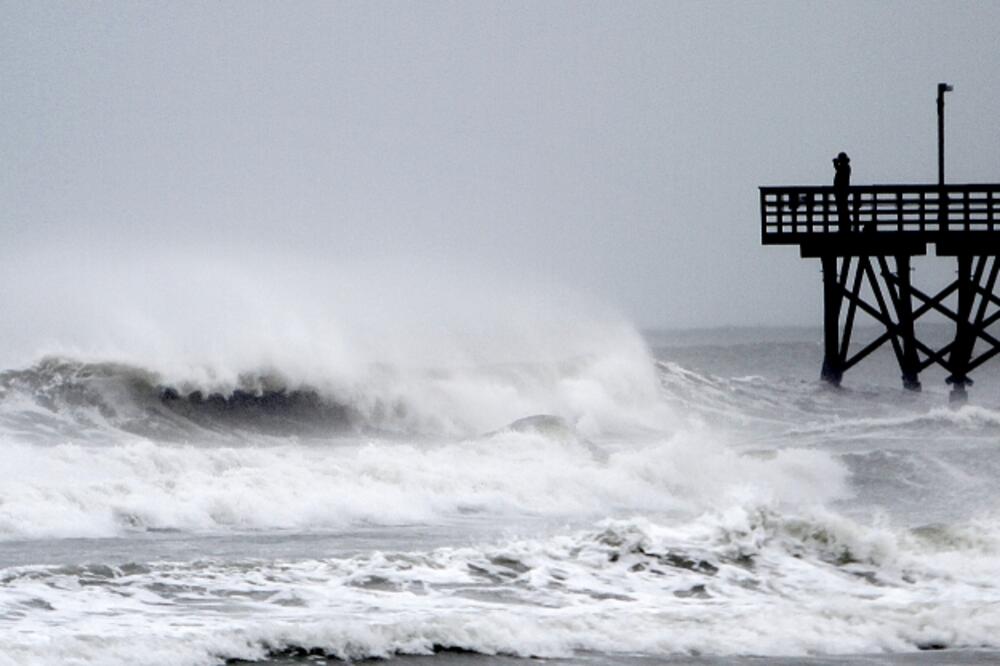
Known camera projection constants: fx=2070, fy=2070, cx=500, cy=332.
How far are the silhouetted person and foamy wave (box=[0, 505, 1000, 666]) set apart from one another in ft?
49.8

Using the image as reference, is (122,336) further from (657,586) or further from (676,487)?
(657,586)

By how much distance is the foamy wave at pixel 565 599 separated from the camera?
1171cm

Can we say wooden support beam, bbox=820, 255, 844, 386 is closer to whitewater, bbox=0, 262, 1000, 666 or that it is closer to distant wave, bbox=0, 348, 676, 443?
whitewater, bbox=0, 262, 1000, 666

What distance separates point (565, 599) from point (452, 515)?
204 inches

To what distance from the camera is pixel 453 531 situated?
671 inches

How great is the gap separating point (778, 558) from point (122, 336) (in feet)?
54.7

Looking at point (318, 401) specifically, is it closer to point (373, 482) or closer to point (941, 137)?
point (373, 482)

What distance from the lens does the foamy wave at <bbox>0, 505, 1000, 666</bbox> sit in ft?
38.4

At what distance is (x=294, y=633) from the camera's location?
1168 cm

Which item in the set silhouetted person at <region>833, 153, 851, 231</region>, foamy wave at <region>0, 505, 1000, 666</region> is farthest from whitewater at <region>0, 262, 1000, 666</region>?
silhouetted person at <region>833, 153, 851, 231</region>

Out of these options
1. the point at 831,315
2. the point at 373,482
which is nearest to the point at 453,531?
the point at 373,482

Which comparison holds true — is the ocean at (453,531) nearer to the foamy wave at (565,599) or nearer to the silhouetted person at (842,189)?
the foamy wave at (565,599)

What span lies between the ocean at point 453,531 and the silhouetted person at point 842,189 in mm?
3242

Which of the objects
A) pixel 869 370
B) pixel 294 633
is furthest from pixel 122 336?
pixel 869 370
